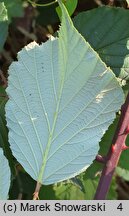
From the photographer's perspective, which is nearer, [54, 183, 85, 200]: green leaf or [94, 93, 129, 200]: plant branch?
[94, 93, 129, 200]: plant branch

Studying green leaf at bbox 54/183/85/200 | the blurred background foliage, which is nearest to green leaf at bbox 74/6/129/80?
the blurred background foliage

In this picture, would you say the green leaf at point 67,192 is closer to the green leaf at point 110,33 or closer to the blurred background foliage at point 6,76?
the blurred background foliage at point 6,76

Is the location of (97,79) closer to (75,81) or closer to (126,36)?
(75,81)

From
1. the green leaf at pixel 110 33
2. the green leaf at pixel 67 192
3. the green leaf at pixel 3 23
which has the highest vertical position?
the green leaf at pixel 3 23

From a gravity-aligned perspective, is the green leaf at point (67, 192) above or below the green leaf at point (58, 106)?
below

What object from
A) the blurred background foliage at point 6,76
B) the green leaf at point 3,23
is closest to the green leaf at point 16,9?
the blurred background foliage at point 6,76

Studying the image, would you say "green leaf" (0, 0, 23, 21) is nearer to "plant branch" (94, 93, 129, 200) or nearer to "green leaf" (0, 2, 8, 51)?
"green leaf" (0, 2, 8, 51)

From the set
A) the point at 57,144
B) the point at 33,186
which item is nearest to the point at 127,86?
the point at 57,144

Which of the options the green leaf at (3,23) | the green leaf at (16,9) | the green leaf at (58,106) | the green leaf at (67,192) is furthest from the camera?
the green leaf at (16,9)
